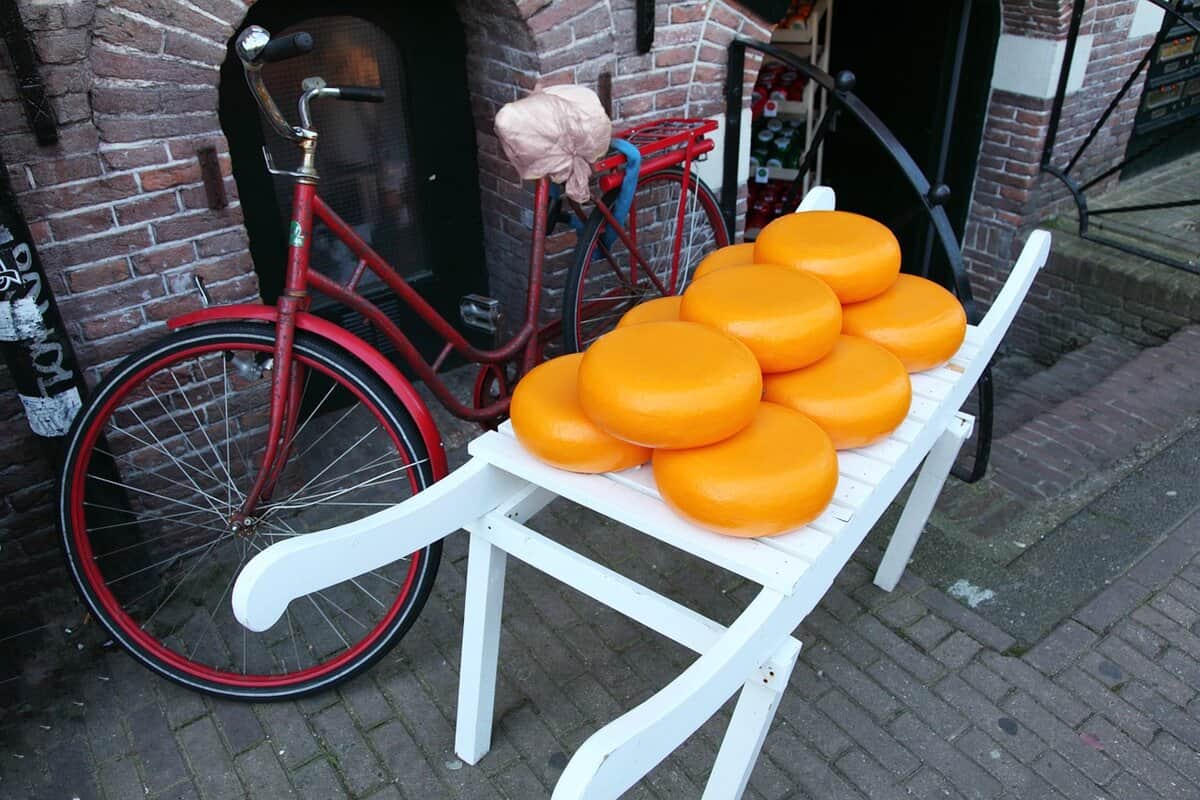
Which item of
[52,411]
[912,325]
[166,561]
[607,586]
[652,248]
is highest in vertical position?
[912,325]

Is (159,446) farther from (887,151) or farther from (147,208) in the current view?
(887,151)

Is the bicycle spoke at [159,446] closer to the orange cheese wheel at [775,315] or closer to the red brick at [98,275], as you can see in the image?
the red brick at [98,275]

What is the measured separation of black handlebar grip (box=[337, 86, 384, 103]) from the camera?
2402 millimetres

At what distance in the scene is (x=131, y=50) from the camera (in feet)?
7.95

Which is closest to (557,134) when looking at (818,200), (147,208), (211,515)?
(818,200)

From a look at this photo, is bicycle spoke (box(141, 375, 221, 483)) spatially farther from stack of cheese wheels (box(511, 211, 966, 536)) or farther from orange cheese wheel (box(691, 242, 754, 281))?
orange cheese wheel (box(691, 242, 754, 281))

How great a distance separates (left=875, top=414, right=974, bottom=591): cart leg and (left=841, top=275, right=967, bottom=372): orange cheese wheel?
0.32 metres

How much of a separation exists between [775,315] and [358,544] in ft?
3.31

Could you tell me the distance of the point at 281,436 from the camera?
8.12 ft

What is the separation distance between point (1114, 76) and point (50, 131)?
18.0ft

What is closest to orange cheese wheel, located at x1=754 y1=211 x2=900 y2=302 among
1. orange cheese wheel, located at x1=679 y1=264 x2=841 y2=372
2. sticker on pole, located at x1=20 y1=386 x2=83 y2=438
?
orange cheese wheel, located at x1=679 y1=264 x2=841 y2=372

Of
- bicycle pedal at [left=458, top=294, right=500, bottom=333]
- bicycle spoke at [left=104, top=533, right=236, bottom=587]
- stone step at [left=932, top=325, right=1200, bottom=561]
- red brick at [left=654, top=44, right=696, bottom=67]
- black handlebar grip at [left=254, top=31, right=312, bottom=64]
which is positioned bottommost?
stone step at [left=932, top=325, right=1200, bottom=561]

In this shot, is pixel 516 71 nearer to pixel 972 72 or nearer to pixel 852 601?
pixel 852 601

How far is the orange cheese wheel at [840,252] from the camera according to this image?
7.45ft
